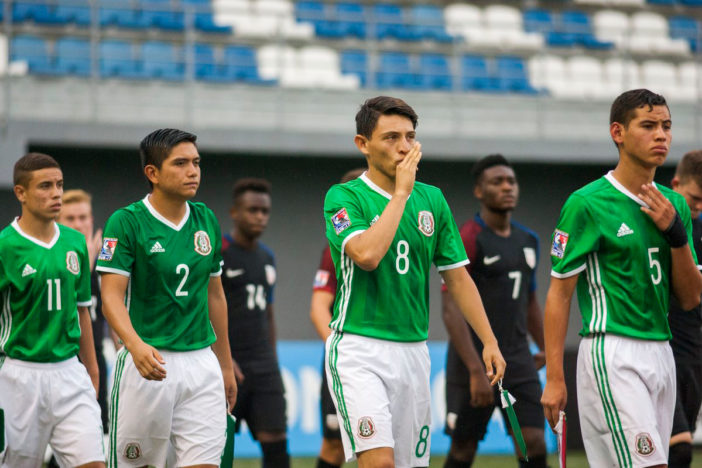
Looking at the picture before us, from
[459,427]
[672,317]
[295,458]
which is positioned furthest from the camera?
[295,458]

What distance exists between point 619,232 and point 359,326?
1.33 m

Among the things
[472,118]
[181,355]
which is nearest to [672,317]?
[181,355]

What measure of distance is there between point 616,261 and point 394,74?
12.0 m

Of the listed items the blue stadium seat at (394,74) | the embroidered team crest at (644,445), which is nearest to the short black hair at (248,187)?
the embroidered team crest at (644,445)

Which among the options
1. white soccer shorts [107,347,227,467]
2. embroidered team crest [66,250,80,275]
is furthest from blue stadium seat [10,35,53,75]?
white soccer shorts [107,347,227,467]

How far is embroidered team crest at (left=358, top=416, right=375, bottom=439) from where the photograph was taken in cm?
454

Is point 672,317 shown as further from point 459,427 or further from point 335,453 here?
point 335,453

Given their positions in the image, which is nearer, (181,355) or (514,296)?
(181,355)

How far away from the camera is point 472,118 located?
49.9 ft

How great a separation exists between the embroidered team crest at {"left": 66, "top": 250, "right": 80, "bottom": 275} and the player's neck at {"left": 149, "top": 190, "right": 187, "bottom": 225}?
73 cm

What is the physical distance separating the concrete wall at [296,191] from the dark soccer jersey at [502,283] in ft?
20.9

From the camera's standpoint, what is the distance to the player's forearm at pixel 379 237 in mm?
4527

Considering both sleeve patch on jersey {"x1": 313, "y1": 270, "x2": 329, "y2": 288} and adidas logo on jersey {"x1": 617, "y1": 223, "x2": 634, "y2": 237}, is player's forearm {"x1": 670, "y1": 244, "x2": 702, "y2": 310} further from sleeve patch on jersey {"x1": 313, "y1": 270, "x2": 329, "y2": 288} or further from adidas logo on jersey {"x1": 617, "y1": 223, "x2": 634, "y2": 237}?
sleeve patch on jersey {"x1": 313, "y1": 270, "x2": 329, "y2": 288}

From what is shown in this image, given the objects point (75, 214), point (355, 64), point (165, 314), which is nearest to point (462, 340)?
point (165, 314)
